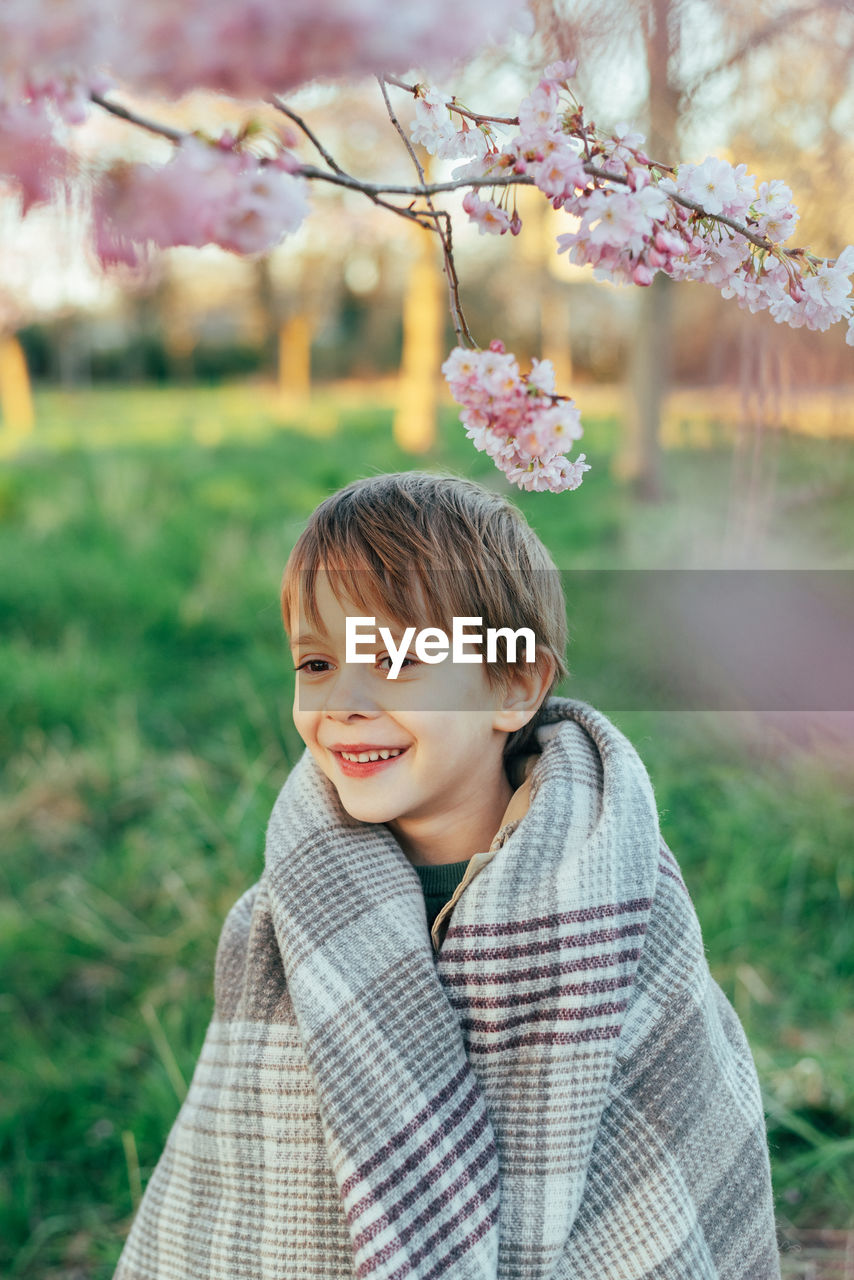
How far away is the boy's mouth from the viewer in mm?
1114

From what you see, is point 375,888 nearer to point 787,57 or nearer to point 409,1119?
point 409,1119

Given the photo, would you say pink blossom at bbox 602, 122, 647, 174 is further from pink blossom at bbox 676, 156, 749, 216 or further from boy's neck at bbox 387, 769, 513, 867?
boy's neck at bbox 387, 769, 513, 867

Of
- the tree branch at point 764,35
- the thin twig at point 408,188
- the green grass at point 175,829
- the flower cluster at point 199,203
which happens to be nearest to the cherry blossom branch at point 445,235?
the thin twig at point 408,188

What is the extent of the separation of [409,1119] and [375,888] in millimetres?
235

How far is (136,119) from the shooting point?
0.71 m

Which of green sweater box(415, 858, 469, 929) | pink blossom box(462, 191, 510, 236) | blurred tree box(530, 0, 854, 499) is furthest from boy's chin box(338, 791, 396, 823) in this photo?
blurred tree box(530, 0, 854, 499)

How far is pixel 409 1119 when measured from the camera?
3.16ft

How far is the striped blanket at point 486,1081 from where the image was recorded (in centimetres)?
96

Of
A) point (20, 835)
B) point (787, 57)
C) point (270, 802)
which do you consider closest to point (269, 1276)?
point (270, 802)

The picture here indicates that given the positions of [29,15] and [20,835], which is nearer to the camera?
[29,15]

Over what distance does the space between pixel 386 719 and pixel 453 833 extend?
192 millimetres

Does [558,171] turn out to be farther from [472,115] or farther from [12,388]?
[12,388]

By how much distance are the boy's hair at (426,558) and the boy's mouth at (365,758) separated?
5.7 inches

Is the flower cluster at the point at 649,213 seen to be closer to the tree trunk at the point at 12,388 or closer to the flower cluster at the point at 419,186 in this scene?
the flower cluster at the point at 419,186
